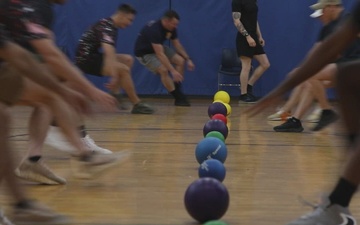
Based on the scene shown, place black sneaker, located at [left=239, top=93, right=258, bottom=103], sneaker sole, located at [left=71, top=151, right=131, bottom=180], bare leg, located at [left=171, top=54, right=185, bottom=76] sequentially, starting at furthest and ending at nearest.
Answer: black sneaker, located at [left=239, top=93, right=258, bottom=103] → bare leg, located at [left=171, top=54, right=185, bottom=76] → sneaker sole, located at [left=71, top=151, right=131, bottom=180]

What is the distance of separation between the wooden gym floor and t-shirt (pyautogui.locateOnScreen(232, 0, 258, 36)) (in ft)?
11.6

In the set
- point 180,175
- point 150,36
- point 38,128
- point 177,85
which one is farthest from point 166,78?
point 38,128

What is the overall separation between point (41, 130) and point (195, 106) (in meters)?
→ 7.59

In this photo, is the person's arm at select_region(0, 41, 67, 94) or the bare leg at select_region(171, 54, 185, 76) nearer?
the person's arm at select_region(0, 41, 67, 94)

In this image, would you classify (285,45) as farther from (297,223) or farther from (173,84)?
(297,223)

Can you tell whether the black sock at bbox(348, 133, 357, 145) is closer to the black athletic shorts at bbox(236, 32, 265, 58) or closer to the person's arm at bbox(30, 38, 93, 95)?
the person's arm at bbox(30, 38, 93, 95)

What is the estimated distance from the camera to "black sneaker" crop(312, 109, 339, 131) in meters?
8.94

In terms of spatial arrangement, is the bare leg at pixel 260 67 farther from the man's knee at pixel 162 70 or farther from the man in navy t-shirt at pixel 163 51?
the man's knee at pixel 162 70

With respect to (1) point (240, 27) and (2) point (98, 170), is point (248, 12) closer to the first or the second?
(1) point (240, 27)

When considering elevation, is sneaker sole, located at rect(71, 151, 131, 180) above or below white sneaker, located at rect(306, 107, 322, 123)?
above

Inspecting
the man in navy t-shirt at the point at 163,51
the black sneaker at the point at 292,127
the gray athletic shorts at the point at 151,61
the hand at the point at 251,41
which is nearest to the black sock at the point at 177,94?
the man in navy t-shirt at the point at 163,51

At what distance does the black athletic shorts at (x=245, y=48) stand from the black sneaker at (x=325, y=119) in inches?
154

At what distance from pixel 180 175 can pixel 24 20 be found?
1.94 meters

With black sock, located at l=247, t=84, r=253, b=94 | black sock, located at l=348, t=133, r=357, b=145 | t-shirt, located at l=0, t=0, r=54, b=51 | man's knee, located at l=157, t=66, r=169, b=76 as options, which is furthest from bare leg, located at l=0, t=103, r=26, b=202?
black sock, located at l=247, t=84, r=253, b=94
